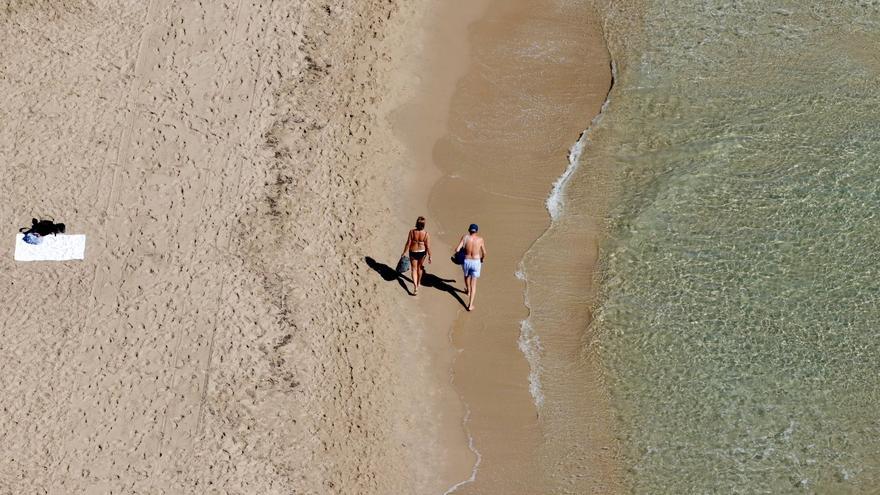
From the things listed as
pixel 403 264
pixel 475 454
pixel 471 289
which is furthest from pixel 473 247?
pixel 475 454

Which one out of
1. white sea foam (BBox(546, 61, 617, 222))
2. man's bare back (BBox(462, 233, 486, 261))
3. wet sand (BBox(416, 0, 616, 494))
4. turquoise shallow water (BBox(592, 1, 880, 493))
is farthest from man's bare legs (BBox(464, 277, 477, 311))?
white sea foam (BBox(546, 61, 617, 222))

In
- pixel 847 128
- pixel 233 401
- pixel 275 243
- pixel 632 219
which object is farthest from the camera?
pixel 847 128

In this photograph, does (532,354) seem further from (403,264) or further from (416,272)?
(403,264)

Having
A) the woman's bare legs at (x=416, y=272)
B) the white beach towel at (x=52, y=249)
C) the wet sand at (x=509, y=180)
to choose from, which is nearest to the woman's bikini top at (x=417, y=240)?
the woman's bare legs at (x=416, y=272)

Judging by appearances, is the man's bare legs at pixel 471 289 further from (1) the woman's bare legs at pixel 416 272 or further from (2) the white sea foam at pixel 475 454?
(2) the white sea foam at pixel 475 454

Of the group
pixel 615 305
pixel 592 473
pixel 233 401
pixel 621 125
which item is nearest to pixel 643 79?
pixel 621 125

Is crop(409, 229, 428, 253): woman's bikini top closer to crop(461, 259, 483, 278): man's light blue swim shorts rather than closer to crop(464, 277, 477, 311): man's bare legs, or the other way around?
crop(461, 259, 483, 278): man's light blue swim shorts

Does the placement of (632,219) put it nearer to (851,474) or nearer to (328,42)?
(851,474)
